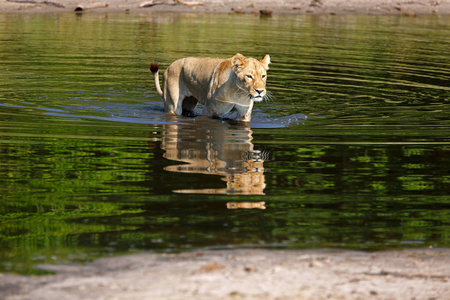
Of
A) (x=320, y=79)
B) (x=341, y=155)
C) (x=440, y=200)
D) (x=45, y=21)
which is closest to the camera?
(x=440, y=200)

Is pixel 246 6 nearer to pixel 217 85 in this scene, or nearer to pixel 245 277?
pixel 217 85

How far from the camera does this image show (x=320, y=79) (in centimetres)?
1562

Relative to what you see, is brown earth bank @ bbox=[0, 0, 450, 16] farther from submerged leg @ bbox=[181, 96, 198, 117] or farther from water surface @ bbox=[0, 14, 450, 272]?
submerged leg @ bbox=[181, 96, 198, 117]

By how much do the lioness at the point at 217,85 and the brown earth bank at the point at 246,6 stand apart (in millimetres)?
21717

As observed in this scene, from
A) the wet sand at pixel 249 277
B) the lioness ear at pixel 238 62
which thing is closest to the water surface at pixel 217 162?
the wet sand at pixel 249 277

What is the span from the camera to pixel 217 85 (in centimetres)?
1055

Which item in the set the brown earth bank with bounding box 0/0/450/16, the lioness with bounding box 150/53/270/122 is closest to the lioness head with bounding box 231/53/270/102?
the lioness with bounding box 150/53/270/122

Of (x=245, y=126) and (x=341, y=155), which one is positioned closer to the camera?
(x=341, y=155)

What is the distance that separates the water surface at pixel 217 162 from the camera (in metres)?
5.40

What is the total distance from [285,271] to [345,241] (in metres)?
0.91

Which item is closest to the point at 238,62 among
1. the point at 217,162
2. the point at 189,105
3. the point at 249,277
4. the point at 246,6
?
the point at 189,105

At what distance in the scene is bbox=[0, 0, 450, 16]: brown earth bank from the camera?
107 feet

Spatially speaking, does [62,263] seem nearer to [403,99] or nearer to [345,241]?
[345,241]

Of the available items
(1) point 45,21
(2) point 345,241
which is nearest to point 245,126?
(2) point 345,241
